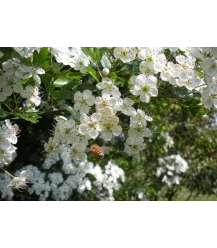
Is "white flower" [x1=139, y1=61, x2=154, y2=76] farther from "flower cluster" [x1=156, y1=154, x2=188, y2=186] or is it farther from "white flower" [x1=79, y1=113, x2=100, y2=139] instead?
"flower cluster" [x1=156, y1=154, x2=188, y2=186]

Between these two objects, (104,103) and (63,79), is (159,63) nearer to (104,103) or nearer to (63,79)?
(104,103)

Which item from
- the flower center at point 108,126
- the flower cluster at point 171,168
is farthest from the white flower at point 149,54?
the flower cluster at point 171,168

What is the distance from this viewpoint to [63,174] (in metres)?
2.54

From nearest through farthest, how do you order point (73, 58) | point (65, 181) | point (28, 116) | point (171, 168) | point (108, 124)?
point (108, 124) → point (28, 116) → point (73, 58) → point (65, 181) → point (171, 168)

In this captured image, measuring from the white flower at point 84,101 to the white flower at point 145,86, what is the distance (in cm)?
11

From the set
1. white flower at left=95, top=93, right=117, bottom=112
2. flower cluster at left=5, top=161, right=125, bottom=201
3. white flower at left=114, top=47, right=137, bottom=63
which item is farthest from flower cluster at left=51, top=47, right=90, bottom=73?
flower cluster at left=5, top=161, right=125, bottom=201

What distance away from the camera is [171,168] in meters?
3.00

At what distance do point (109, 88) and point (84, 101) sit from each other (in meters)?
0.08

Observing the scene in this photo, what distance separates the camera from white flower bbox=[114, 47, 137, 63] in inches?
44.3

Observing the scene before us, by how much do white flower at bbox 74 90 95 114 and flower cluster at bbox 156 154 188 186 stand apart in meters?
2.04

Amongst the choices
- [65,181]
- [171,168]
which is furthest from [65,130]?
Result: [171,168]

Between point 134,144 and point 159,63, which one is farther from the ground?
point 159,63

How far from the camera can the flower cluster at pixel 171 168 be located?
2998 mm

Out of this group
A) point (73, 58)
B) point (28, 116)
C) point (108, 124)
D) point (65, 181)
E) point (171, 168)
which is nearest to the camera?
point (108, 124)
